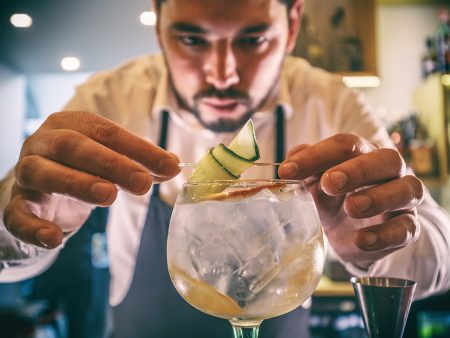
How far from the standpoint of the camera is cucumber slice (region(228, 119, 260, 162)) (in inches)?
27.6

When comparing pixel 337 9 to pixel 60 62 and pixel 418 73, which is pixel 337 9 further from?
pixel 60 62

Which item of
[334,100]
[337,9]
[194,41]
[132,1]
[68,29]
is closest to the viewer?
[194,41]

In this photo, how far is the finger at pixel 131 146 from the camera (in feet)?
2.80

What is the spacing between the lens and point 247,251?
695mm

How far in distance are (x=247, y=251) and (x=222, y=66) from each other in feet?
3.65

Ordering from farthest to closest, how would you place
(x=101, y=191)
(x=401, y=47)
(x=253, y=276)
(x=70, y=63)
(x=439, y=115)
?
1. (x=70, y=63)
2. (x=401, y=47)
3. (x=439, y=115)
4. (x=101, y=191)
5. (x=253, y=276)

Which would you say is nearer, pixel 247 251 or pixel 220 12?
pixel 247 251

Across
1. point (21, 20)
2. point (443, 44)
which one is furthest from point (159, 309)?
point (21, 20)

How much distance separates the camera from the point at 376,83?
3371 mm

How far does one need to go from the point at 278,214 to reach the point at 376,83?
291 centimetres

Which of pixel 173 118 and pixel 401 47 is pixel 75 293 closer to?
pixel 173 118

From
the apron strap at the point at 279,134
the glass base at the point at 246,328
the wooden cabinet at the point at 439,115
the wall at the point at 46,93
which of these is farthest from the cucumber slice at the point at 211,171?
the wall at the point at 46,93

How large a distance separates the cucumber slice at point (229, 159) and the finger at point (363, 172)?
183 mm

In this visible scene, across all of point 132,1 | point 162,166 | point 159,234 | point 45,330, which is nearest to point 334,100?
point 159,234
